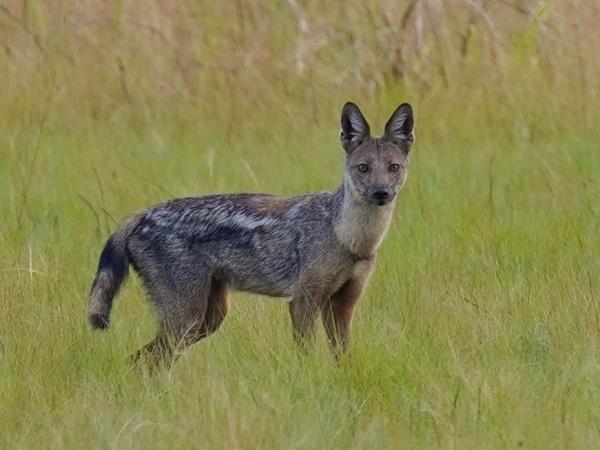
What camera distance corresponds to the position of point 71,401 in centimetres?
495

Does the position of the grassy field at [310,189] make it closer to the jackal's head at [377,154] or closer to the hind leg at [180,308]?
the hind leg at [180,308]

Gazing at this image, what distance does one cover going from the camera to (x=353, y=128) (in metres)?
6.27

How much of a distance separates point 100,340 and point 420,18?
16.9 ft

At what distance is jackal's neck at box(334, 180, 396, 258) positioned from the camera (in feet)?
19.6

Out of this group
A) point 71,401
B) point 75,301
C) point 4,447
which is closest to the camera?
point 4,447

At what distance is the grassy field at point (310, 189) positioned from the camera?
4805 millimetres

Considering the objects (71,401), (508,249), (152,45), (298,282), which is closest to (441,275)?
(508,249)

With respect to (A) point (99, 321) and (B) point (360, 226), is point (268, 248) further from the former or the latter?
(A) point (99, 321)

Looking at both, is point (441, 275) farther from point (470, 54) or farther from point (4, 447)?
point (470, 54)

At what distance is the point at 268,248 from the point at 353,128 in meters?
0.59

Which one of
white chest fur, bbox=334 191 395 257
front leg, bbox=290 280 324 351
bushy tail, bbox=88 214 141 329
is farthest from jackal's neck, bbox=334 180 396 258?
bushy tail, bbox=88 214 141 329

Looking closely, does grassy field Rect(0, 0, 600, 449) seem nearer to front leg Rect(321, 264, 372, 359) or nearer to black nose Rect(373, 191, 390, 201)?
front leg Rect(321, 264, 372, 359)

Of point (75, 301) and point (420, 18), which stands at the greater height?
point (420, 18)

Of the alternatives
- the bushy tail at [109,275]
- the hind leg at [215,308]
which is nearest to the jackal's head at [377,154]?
the hind leg at [215,308]
